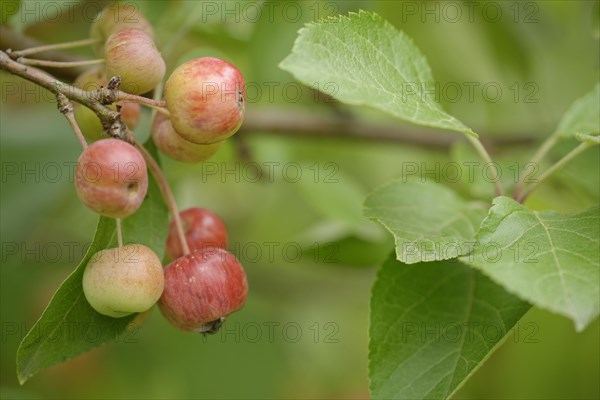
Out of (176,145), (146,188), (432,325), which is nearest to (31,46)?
(176,145)

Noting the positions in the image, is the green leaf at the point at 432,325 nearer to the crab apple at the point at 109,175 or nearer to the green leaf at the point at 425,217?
the green leaf at the point at 425,217

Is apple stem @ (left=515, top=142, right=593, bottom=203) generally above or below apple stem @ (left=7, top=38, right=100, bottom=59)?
below

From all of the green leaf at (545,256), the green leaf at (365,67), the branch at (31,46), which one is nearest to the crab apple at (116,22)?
the branch at (31,46)

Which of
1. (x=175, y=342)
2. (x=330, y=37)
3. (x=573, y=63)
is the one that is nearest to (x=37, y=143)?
(x=175, y=342)

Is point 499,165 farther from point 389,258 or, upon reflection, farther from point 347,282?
point 347,282

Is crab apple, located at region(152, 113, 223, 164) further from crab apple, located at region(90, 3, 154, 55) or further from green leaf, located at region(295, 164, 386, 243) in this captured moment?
green leaf, located at region(295, 164, 386, 243)

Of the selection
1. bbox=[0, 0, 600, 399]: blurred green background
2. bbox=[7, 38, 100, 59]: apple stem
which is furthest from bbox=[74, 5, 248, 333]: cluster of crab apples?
bbox=[0, 0, 600, 399]: blurred green background
